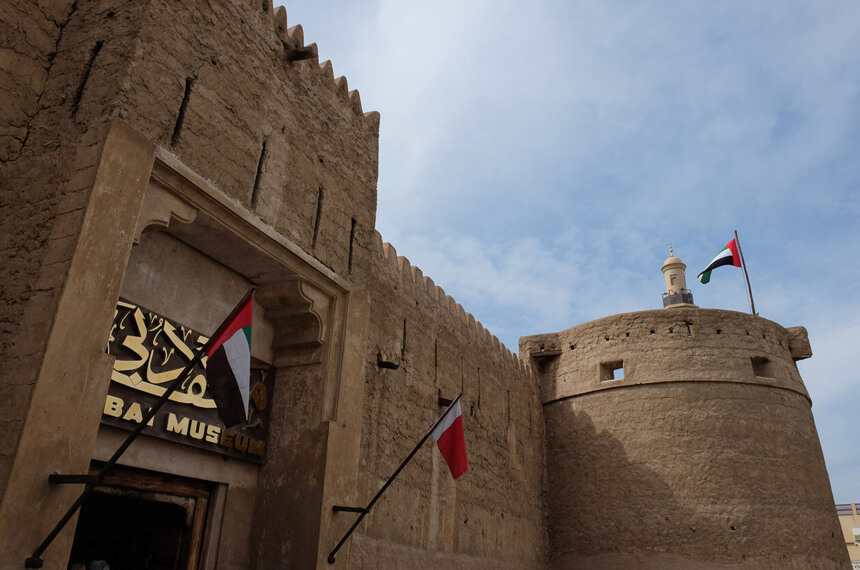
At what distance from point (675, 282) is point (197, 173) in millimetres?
15982

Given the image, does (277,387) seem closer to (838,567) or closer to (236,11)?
(236,11)

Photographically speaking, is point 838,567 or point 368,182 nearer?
point 368,182

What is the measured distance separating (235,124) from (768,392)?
38.6 ft

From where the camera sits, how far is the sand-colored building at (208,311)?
3.89 m

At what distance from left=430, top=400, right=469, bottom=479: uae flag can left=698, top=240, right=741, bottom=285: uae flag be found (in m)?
13.5

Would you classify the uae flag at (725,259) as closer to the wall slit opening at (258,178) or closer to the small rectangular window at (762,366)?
the small rectangular window at (762,366)

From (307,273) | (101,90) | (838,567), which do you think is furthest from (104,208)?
(838,567)

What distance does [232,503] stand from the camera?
5.73 meters

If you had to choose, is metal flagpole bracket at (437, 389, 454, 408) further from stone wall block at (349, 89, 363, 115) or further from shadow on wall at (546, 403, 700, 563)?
shadow on wall at (546, 403, 700, 563)

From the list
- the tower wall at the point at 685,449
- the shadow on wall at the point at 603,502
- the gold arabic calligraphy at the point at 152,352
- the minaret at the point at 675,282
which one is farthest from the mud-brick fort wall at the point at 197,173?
the minaret at the point at 675,282

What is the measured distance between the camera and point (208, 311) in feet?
18.8

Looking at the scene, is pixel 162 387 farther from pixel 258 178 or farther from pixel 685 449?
pixel 685 449

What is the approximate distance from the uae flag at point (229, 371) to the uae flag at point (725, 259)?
16.3 meters

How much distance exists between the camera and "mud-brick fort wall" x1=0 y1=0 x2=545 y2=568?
3.77 m
